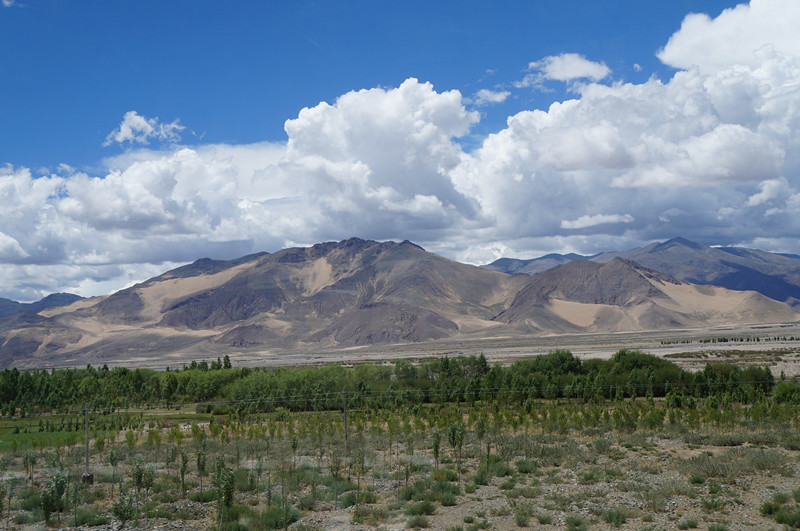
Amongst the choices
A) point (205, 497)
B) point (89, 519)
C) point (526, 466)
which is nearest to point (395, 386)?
point (526, 466)

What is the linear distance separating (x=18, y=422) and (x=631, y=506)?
69.9 meters

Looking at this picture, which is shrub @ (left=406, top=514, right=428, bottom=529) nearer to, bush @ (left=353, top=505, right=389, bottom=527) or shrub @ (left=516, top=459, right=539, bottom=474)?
bush @ (left=353, top=505, right=389, bottom=527)

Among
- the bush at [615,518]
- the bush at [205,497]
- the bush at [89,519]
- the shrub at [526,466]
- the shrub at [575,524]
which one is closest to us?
the shrub at [575,524]

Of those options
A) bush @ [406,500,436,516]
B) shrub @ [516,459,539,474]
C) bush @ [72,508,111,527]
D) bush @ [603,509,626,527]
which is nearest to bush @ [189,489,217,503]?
bush @ [72,508,111,527]

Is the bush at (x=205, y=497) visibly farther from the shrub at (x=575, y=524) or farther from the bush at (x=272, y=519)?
the shrub at (x=575, y=524)

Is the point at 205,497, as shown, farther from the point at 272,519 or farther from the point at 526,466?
the point at 526,466

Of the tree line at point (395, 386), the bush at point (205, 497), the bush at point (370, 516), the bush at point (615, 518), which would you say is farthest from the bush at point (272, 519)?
the tree line at point (395, 386)

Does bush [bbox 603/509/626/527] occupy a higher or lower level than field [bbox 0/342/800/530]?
higher

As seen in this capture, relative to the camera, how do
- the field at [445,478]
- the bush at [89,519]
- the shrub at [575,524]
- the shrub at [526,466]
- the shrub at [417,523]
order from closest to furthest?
the shrub at [575,524] → the shrub at [417,523] → the field at [445,478] → the bush at [89,519] → the shrub at [526,466]

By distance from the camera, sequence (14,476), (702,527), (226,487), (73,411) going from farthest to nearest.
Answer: (73,411), (14,476), (226,487), (702,527)

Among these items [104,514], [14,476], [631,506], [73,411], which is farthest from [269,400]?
[631,506]

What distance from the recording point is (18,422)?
228 feet

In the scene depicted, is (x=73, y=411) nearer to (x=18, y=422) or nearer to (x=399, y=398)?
(x=18, y=422)

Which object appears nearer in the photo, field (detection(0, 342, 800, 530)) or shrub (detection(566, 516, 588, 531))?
shrub (detection(566, 516, 588, 531))
